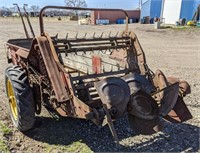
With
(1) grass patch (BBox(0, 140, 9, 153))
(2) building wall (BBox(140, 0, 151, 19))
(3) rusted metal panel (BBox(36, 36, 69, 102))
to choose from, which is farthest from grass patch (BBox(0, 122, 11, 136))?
(2) building wall (BBox(140, 0, 151, 19))

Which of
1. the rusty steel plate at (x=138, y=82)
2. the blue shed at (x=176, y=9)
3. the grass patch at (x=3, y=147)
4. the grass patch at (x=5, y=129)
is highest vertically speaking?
the blue shed at (x=176, y=9)

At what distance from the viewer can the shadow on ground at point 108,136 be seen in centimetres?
331

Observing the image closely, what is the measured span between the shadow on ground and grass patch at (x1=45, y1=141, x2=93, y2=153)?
0.07m

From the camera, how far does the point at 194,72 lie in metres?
7.45

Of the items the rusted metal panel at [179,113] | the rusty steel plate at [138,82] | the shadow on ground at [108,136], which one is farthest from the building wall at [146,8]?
the rusted metal panel at [179,113]

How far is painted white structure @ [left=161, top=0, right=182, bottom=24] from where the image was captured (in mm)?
30172

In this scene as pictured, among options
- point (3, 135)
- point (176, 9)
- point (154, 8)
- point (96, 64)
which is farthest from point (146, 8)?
point (3, 135)

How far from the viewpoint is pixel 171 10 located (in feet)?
102

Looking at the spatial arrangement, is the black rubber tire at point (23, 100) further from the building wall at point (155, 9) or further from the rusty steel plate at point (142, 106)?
the building wall at point (155, 9)

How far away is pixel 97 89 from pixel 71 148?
0.92m

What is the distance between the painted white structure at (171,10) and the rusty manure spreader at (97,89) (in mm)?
28275

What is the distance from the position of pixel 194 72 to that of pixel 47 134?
530 cm

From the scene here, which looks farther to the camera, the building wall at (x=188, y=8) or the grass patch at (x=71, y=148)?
the building wall at (x=188, y=8)

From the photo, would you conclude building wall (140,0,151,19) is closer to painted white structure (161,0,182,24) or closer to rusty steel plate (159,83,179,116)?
painted white structure (161,0,182,24)
